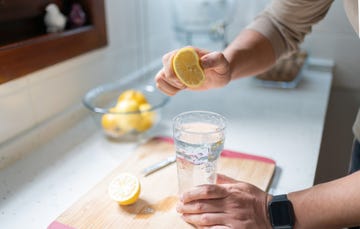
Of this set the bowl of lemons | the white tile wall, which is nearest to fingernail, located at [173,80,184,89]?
the bowl of lemons

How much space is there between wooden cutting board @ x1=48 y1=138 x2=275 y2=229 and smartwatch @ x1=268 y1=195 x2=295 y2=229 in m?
0.10

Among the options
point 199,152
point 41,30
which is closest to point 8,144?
point 41,30

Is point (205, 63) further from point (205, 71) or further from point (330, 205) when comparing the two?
A: point (330, 205)

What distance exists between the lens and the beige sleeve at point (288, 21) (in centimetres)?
86

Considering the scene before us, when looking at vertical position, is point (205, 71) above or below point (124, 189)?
above

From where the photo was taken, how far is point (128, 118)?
0.83 meters

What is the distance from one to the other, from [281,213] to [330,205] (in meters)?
0.07

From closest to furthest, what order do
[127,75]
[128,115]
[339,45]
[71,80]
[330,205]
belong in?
A: [330,205], [128,115], [71,80], [127,75], [339,45]

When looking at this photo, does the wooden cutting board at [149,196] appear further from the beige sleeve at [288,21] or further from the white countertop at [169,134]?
the beige sleeve at [288,21]

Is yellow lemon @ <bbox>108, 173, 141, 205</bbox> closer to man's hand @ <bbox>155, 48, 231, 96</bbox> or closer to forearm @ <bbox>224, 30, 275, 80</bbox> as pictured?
man's hand @ <bbox>155, 48, 231, 96</bbox>

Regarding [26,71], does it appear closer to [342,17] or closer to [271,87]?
[271,87]

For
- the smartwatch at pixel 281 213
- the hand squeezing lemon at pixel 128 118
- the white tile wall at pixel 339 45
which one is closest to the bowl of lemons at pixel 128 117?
the hand squeezing lemon at pixel 128 118

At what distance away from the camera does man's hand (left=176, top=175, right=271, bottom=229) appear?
0.55 m

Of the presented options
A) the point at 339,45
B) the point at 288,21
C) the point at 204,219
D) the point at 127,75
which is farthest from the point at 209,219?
the point at 339,45
